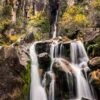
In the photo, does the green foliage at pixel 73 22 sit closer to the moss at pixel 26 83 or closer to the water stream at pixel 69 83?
the water stream at pixel 69 83

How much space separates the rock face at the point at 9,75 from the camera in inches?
492

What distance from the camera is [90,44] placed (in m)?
18.0

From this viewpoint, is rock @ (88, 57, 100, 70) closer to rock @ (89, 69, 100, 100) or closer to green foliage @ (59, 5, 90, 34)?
rock @ (89, 69, 100, 100)

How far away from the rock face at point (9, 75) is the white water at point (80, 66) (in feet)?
10.7

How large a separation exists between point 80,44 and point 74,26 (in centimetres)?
611

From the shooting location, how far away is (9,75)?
41.6 ft

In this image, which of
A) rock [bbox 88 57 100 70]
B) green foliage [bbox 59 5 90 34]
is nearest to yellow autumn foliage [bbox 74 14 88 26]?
green foliage [bbox 59 5 90 34]

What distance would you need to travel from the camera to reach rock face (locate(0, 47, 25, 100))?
12.5 metres

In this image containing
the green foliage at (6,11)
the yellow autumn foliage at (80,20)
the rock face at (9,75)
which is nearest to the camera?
the rock face at (9,75)

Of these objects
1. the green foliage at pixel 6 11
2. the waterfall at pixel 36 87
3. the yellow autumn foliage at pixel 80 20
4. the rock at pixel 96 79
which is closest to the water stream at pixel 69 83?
the waterfall at pixel 36 87

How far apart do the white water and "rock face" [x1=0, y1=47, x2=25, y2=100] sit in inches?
128

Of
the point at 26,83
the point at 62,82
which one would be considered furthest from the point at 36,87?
the point at 62,82

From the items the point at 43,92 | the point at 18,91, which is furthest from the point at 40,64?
the point at 18,91

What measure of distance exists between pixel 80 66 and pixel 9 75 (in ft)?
16.1
